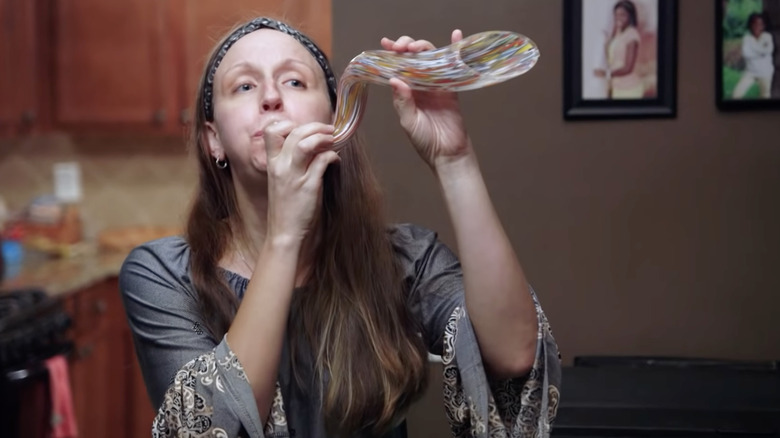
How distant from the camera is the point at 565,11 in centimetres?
158

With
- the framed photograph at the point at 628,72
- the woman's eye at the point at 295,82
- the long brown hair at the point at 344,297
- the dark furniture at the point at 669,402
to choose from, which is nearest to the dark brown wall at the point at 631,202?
the framed photograph at the point at 628,72

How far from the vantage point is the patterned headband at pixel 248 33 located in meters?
1.00

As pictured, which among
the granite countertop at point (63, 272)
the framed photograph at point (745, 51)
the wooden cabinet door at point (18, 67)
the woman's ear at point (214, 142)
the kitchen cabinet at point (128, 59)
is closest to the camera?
the woman's ear at point (214, 142)

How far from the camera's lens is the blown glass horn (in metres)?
0.80

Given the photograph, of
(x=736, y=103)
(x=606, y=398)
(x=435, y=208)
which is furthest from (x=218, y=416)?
(x=736, y=103)

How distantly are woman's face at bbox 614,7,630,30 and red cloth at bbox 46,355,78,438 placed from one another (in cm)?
171

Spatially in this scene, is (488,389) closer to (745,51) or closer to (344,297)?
(344,297)

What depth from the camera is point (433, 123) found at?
879 mm

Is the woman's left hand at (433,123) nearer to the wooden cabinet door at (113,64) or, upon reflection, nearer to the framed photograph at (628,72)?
the framed photograph at (628,72)

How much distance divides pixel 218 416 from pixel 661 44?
1.17m

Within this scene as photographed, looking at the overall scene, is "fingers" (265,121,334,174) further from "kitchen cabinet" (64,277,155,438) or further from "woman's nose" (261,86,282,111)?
"kitchen cabinet" (64,277,155,438)

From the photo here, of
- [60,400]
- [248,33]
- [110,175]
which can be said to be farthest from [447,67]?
[110,175]

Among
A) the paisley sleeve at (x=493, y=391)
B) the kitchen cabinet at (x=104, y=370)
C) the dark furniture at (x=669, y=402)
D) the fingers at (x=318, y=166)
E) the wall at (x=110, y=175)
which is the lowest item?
the kitchen cabinet at (x=104, y=370)

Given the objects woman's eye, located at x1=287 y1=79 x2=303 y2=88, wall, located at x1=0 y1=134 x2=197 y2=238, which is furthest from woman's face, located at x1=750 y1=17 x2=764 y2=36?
wall, located at x1=0 y1=134 x2=197 y2=238
